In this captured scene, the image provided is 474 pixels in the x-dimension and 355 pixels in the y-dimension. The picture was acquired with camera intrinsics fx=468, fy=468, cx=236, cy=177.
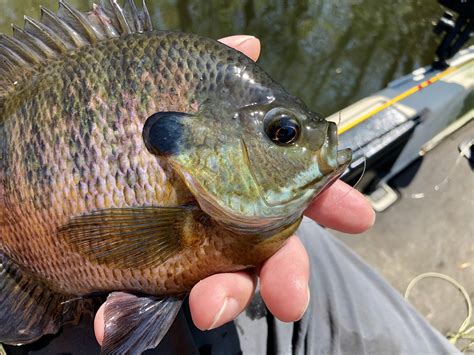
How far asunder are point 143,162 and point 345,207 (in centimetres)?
69

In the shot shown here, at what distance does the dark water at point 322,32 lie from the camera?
5.46m

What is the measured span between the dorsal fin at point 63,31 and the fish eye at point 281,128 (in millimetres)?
500

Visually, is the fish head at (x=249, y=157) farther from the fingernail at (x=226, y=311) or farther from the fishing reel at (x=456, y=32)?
the fishing reel at (x=456, y=32)

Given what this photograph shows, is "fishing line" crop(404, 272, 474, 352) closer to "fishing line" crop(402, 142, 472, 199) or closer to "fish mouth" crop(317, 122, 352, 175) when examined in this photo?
"fishing line" crop(402, 142, 472, 199)

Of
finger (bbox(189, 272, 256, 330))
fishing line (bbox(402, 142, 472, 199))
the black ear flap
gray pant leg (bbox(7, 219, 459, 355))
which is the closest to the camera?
the black ear flap

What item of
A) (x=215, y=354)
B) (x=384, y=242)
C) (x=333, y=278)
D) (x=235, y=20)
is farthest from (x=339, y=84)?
(x=215, y=354)

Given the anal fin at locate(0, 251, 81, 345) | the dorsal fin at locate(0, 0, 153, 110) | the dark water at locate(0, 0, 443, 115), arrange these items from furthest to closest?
1. the dark water at locate(0, 0, 443, 115)
2. the anal fin at locate(0, 251, 81, 345)
3. the dorsal fin at locate(0, 0, 153, 110)

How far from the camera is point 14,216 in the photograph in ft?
4.41

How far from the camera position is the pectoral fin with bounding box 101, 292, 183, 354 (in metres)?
1.29

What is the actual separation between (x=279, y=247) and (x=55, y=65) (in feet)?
2.75

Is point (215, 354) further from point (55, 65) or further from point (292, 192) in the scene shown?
point (55, 65)

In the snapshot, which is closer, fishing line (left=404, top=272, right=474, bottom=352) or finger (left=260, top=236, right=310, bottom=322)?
finger (left=260, top=236, right=310, bottom=322)

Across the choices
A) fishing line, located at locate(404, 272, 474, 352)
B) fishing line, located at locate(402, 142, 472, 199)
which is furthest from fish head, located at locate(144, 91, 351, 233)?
fishing line, located at locate(402, 142, 472, 199)

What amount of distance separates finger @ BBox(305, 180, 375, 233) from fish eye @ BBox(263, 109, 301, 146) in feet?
1.31
